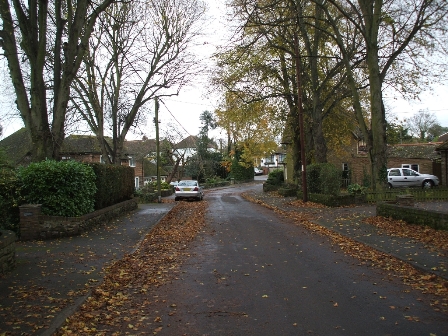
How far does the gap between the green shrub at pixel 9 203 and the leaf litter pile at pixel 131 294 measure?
11.6ft

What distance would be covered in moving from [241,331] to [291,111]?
25730 millimetres

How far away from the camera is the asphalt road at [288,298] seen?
505cm

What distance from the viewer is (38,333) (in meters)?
4.79

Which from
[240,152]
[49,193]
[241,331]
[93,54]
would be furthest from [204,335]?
[240,152]

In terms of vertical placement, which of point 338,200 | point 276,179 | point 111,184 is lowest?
point 338,200

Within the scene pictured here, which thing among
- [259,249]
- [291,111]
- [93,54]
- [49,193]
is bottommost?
[259,249]

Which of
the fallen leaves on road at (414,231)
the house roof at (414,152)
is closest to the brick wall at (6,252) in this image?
the fallen leaves on road at (414,231)

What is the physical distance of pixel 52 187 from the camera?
12383mm

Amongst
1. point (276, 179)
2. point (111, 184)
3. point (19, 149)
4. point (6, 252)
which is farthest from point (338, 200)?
point (19, 149)

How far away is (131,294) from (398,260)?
5.38 meters

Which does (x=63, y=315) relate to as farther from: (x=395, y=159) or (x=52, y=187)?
(x=395, y=159)

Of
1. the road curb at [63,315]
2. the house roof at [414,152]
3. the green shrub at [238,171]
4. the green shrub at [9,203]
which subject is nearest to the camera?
the road curb at [63,315]

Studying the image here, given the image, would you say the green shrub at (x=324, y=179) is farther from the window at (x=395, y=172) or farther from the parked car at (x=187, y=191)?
the window at (x=395, y=172)

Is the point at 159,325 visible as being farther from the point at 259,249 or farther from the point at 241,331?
the point at 259,249
